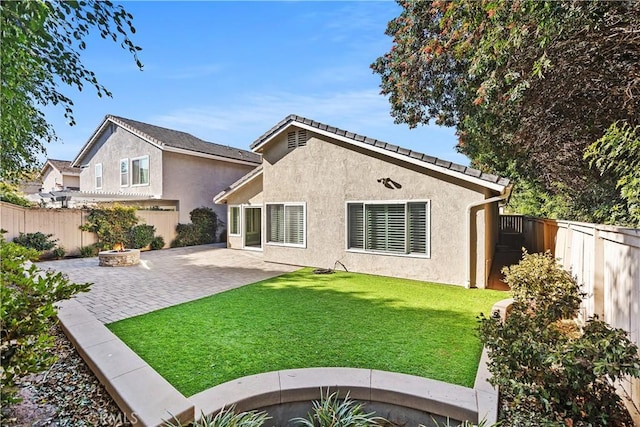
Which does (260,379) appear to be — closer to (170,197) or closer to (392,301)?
(392,301)

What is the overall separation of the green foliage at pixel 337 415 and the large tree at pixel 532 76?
6.29 metres

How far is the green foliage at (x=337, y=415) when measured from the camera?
371 centimetres

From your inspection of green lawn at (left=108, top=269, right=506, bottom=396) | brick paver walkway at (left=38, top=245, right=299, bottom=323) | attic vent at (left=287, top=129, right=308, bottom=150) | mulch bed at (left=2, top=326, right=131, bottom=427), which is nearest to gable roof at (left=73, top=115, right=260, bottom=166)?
brick paver walkway at (left=38, top=245, right=299, bottom=323)

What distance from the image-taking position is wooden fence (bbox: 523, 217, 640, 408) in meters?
4.06

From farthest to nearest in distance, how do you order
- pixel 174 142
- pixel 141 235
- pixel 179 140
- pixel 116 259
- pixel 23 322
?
pixel 179 140 → pixel 174 142 → pixel 141 235 → pixel 116 259 → pixel 23 322

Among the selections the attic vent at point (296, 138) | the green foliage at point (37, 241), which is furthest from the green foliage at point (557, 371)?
the green foliage at point (37, 241)

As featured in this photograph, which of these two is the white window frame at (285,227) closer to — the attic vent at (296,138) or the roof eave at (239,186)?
the attic vent at (296,138)

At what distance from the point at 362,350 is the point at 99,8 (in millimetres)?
6868

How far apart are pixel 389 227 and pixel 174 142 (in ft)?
58.6

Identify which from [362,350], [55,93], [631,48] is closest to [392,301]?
[362,350]

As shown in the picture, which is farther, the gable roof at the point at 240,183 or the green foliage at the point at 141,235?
the green foliage at the point at 141,235

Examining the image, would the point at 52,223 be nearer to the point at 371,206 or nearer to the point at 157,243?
the point at 157,243

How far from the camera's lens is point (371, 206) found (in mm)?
12625

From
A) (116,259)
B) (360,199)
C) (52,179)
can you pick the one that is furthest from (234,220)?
(52,179)
